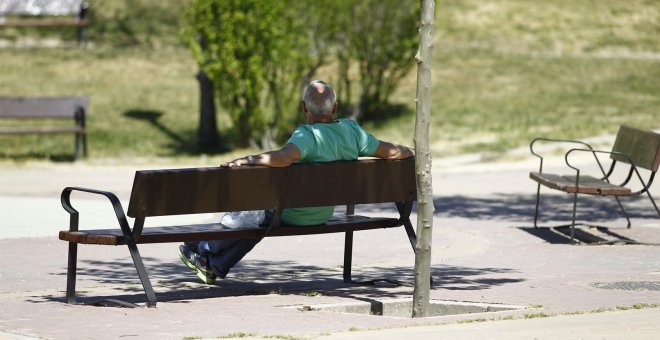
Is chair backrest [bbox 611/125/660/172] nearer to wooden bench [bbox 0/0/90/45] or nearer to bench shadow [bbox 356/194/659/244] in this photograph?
bench shadow [bbox 356/194/659/244]

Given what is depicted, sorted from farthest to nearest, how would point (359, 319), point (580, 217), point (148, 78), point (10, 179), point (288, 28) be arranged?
point (148, 78), point (288, 28), point (10, 179), point (580, 217), point (359, 319)

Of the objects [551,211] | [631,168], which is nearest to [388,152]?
[631,168]

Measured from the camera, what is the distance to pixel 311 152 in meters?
8.20

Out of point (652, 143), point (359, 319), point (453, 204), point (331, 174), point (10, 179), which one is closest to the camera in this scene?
point (359, 319)

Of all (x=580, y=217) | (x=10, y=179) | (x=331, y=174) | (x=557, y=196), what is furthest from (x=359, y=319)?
(x=10, y=179)

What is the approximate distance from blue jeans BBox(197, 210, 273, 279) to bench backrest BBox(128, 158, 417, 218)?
21.9 inches

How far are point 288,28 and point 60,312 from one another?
43.6 feet

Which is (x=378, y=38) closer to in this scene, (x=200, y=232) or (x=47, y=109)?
(x=47, y=109)

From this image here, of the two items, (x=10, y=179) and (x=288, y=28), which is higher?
(x=288, y=28)

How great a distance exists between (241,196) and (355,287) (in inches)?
44.4

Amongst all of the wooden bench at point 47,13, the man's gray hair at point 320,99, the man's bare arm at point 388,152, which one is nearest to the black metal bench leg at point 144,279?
the man's gray hair at point 320,99

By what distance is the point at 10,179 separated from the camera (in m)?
17.1

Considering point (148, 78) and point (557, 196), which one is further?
point (148, 78)

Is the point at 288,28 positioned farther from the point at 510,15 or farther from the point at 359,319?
the point at 359,319
